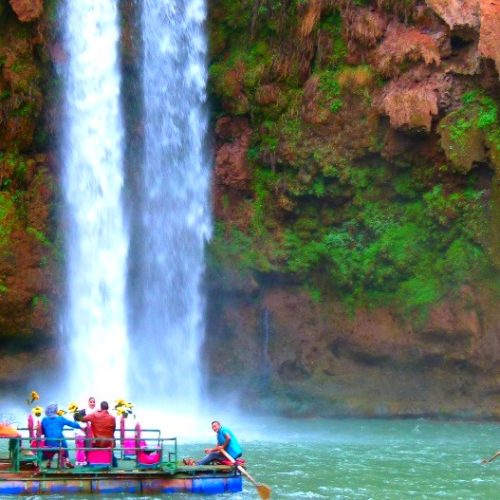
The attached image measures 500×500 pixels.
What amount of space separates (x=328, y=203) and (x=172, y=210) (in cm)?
452

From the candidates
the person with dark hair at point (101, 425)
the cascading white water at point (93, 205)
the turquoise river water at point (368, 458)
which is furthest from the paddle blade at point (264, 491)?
the cascading white water at point (93, 205)

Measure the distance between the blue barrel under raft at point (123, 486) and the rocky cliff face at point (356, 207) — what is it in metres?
11.8

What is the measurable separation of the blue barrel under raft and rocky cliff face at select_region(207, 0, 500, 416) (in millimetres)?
11834

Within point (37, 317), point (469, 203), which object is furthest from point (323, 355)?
point (37, 317)

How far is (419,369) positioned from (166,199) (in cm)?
868

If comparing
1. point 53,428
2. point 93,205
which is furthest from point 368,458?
point 93,205

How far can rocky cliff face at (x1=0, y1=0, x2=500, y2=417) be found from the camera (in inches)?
1050

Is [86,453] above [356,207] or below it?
below

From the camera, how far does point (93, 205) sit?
28.3m

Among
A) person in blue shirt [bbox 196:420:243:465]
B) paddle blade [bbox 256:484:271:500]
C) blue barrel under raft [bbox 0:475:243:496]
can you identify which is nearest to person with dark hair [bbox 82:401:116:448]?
blue barrel under raft [bbox 0:475:243:496]

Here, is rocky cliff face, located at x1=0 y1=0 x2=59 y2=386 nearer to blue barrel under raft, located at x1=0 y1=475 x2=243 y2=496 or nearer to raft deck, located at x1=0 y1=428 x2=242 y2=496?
raft deck, located at x1=0 y1=428 x2=242 y2=496

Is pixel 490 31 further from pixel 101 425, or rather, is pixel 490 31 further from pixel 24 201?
pixel 101 425

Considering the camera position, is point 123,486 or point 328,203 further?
point 328,203

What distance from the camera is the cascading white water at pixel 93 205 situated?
27688 millimetres
